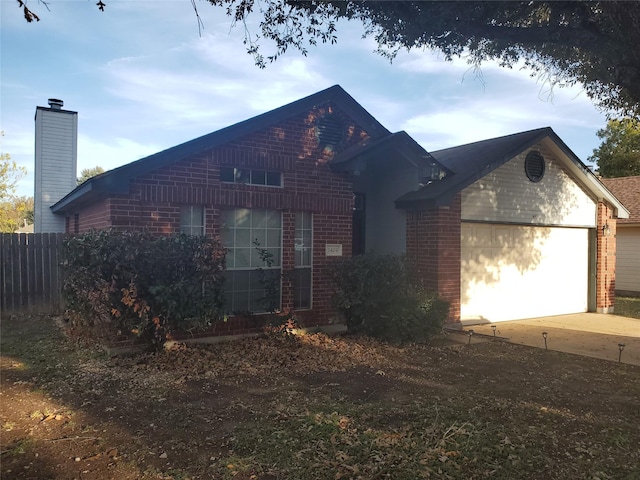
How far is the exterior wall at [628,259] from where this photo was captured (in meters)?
18.1

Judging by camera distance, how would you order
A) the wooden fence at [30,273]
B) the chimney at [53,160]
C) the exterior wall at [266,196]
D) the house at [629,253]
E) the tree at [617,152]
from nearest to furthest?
the exterior wall at [266,196] < the wooden fence at [30,273] < the chimney at [53,160] < the house at [629,253] < the tree at [617,152]

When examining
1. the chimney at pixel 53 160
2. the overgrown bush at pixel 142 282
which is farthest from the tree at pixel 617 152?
the overgrown bush at pixel 142 282

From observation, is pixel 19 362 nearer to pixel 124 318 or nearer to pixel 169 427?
pixel 124 318

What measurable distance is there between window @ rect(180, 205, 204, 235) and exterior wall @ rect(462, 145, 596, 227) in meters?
5.77

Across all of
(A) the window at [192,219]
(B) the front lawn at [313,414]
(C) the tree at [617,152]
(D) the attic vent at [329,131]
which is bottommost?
(B) the front lawn at [313,414]

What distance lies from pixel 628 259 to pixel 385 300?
14.8 meters

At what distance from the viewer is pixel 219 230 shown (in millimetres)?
8258

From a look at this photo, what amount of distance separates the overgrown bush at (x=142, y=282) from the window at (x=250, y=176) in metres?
1.95

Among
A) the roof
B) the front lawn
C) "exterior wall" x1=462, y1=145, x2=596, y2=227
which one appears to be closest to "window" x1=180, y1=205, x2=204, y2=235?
the front lawn

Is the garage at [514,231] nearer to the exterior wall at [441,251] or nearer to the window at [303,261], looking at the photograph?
the exterior wall at [441,251]

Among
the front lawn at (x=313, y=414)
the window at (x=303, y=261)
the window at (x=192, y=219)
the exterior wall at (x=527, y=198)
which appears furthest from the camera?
the exterior wall at (x=527, y=198)

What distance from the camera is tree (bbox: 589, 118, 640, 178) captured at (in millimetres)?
32375

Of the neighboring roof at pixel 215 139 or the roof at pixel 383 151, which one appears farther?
the roof at pixel 383 151

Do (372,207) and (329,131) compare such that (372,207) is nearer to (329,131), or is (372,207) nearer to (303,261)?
(329,131)
